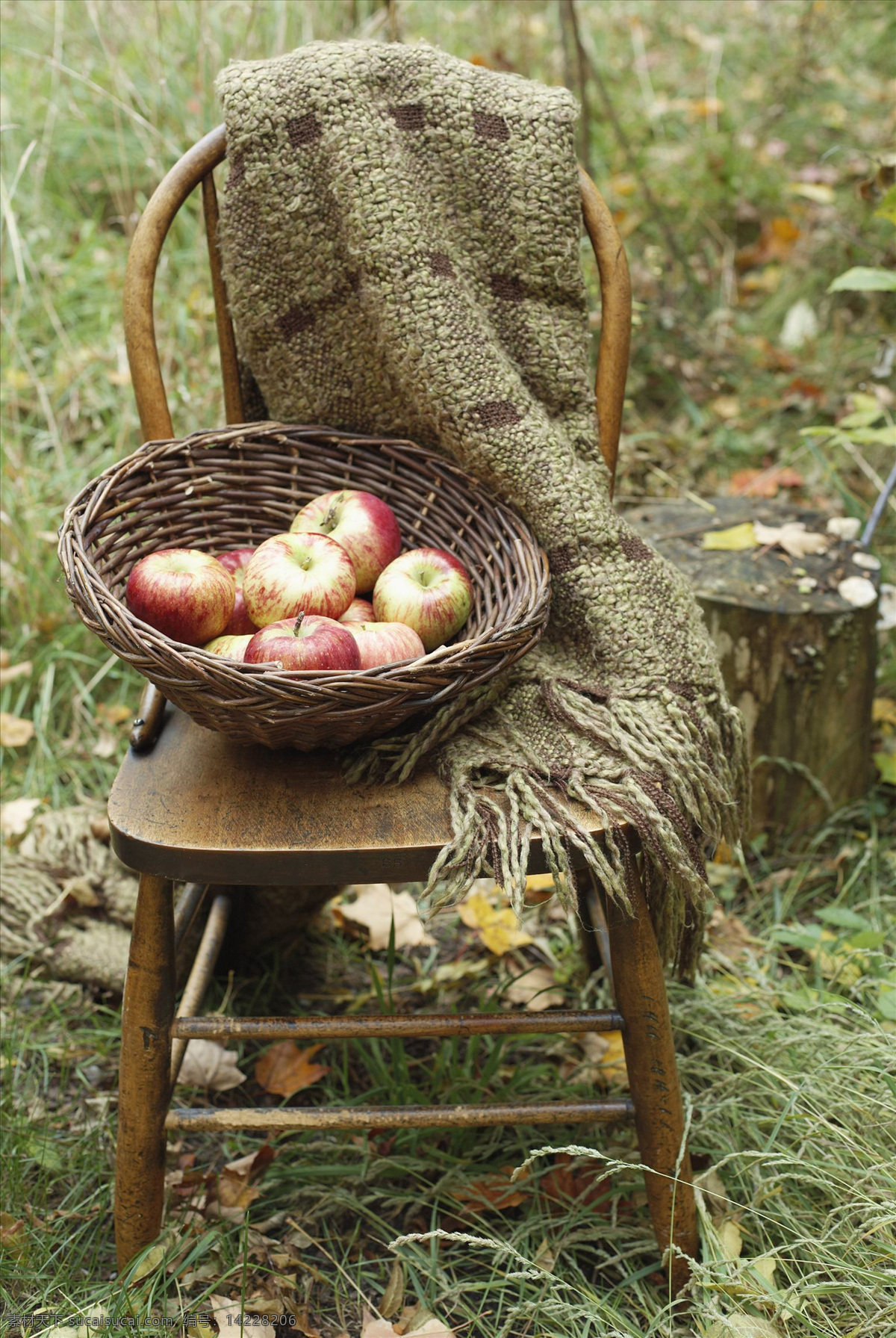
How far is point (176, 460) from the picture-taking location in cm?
131

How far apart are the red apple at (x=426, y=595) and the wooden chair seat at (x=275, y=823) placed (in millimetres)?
178

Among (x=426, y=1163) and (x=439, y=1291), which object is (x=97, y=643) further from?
(x=439, y=1291)

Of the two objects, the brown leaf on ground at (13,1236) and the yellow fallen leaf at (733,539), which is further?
the yellow fallen leaf at (733,539)

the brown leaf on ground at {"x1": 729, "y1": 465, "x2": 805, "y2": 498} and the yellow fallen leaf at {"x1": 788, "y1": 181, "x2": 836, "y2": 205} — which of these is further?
the yellow fallen leaf at {"x1": 788, "y1": 181, "x2": 836, "y2": 205}

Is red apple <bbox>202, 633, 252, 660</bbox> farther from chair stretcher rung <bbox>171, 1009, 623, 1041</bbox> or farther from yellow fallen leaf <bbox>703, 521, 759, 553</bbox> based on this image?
yellow fallen leaf <bbox>703, 521, 759, 553</bbox>

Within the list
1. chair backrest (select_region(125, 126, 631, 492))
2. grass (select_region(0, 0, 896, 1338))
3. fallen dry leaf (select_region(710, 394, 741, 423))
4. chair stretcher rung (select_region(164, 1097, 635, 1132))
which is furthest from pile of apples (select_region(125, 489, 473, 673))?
fallen dry leaf (select_region(710, 394, 741, 423))

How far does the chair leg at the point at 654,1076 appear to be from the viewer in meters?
1.20

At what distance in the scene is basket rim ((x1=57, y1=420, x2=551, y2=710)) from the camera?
98 centimetres

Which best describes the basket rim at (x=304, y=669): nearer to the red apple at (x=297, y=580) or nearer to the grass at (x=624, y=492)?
the red apple at (x=297, y=580)

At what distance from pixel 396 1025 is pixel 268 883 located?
0.28 m

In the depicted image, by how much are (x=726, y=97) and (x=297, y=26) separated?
6.97 feet

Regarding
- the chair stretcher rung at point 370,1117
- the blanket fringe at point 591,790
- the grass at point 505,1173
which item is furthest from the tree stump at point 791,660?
the chair stretcher rung at point 370,1117

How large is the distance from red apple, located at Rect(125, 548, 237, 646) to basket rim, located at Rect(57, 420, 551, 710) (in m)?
0.02

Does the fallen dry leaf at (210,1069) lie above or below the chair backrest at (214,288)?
below
